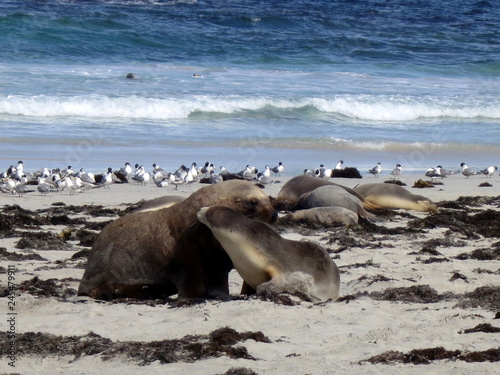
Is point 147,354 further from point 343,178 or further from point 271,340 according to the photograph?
point 343,178

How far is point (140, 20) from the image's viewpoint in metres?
34.4

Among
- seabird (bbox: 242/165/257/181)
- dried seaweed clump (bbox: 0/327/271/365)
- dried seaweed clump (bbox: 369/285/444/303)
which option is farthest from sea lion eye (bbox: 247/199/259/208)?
seabird (bbox: 242/165/257/181)

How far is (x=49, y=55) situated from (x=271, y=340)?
25440mm

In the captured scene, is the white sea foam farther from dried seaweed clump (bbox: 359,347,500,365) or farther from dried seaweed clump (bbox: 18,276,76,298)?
dried seaweed clump (bbox: 359,347,500,365)

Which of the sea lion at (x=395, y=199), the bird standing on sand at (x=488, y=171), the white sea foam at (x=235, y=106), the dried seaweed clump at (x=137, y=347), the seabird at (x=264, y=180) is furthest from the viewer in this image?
the white sea foam at (x=235, y=106)

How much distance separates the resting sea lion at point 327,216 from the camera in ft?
32.1

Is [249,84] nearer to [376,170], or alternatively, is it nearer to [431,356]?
[376,170]

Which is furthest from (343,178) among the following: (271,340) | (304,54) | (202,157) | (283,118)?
(304,54)

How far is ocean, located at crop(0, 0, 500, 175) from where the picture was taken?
58.4ft

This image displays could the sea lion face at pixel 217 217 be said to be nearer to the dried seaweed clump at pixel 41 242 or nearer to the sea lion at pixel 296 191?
the dried seaweed clump at pixel 41 242

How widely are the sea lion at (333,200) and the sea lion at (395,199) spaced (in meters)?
0.85

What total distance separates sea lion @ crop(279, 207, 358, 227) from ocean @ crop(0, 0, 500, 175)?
569cm

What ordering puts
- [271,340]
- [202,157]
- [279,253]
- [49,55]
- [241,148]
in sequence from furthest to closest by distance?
[49,55]
[241,148]
[202,157]
[279,253]
[271,340]

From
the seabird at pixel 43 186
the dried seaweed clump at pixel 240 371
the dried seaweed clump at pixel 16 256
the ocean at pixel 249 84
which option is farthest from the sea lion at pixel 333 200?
the dried seaweed clump at pixel 240 371
